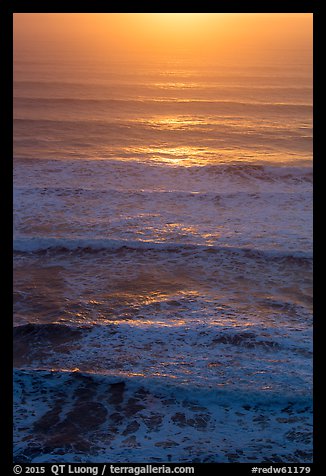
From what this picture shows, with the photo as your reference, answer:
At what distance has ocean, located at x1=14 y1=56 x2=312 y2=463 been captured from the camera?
481 cm

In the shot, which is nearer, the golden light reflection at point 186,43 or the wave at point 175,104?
the wave at point 175,104

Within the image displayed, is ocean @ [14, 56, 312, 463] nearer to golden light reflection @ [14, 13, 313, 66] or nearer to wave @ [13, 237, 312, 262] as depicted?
wave @ [13, 237, 312, 262]

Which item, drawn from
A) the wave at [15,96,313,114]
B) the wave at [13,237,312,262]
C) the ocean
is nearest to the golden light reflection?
the wave at [15,96,313,114]

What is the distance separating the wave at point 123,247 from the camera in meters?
8.48

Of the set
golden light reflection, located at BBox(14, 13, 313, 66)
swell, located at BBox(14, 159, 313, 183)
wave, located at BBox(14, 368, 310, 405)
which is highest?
golden light reflection, located at BBox(14, 13, 313, 66)

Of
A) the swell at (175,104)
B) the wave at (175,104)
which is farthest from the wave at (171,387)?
the swell at (175,104)

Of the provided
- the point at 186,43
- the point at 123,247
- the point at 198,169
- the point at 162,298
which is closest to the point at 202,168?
the point at 198,169

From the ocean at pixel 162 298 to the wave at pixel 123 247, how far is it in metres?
0.03

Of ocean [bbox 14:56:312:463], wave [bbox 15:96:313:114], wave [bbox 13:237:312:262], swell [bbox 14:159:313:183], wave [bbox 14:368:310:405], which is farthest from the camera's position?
wave [bbox 15:96:313:114]

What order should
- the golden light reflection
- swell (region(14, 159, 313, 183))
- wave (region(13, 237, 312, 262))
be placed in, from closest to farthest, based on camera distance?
wave (region(13, 237, 312, 262)), swell (region(14, 159, 313, 183)), the golden light reflection

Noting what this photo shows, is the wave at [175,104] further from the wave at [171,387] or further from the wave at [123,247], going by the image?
the wave at [171,387]

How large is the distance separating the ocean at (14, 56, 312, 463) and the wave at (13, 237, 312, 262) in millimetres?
31

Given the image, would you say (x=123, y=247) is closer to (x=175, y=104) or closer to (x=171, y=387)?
(x=171, y=387)
